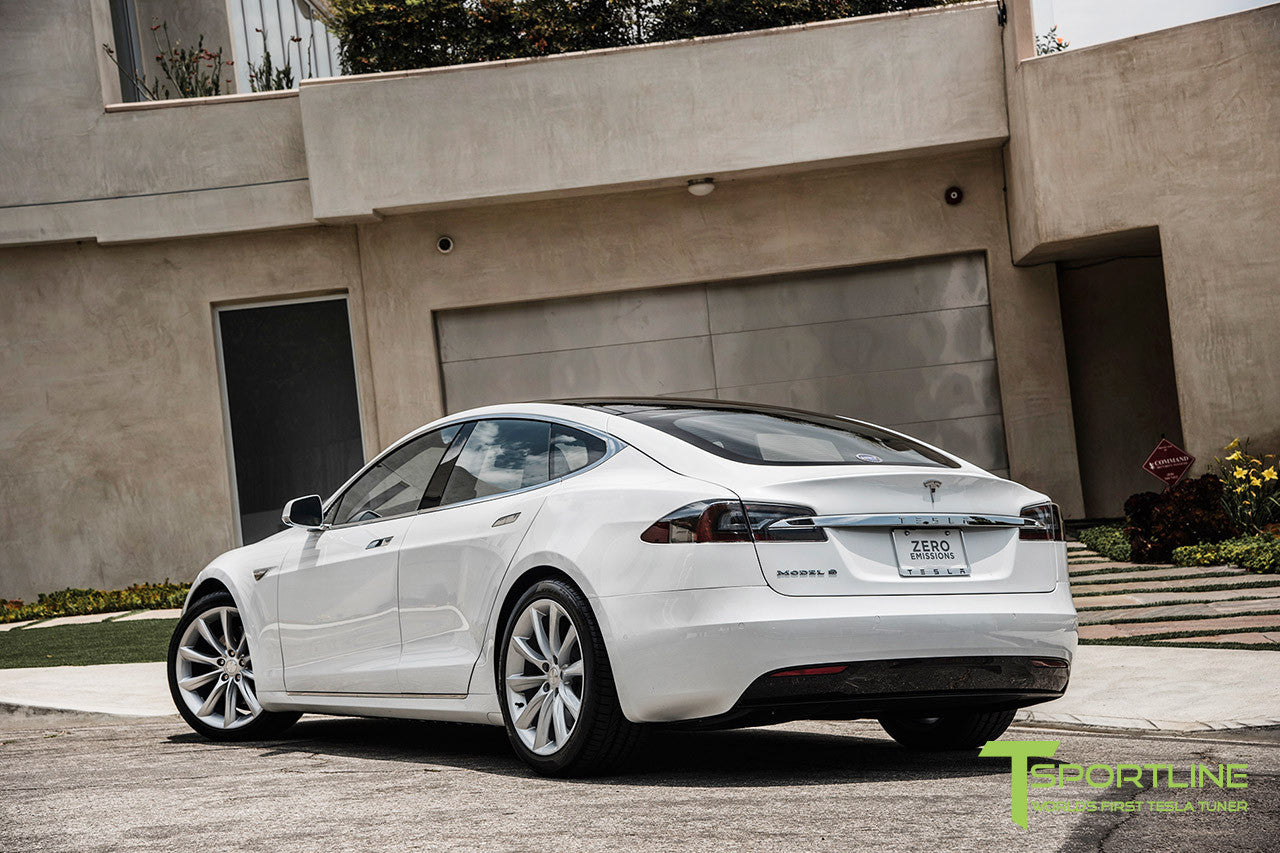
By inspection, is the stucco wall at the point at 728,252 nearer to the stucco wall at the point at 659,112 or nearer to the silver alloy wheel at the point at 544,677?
the stucco wall at the point at 659,112

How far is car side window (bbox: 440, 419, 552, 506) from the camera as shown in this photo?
558 cm

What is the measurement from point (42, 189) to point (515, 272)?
5238 millimetres

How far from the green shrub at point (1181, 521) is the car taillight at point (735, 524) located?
8.25 meters

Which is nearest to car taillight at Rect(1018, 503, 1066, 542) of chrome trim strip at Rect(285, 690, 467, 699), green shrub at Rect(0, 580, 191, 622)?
chrome trim strip at Rect(285, 690, 467, 699)

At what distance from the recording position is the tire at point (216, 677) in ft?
22.5

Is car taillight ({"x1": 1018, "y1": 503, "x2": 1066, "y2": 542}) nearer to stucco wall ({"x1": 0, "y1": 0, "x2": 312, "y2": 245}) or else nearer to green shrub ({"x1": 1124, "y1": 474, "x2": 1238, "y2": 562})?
green shrub ({"x1": 1124, "y1": 474, "x2": 1238, "y2": 562})

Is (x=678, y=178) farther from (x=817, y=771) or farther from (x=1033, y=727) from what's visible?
(x=817, y=771)

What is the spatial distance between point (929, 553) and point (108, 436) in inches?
514

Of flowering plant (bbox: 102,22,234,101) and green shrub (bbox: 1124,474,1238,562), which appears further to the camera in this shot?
flowering plant (bbox: 102,22,234,101)

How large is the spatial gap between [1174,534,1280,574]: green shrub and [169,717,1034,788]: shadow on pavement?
5.67 meters

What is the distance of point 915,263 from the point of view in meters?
15.9

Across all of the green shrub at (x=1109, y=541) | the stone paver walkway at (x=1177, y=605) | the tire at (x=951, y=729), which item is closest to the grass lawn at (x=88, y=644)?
the tire at (x=951, y=729)

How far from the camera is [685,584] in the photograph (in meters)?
4.67

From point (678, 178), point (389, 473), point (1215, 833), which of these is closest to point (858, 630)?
point (1215, 833)
